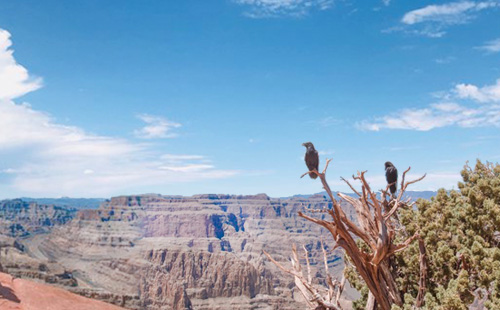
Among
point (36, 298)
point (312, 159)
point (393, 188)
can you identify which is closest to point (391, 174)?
point (393, 188)

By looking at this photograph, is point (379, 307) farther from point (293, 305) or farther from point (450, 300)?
point (293, 305)

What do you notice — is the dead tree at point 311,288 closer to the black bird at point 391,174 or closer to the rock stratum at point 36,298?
the black bird at point 391,174

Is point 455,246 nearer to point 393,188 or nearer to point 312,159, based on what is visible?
point 393,188

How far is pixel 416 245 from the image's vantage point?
13.3 meters

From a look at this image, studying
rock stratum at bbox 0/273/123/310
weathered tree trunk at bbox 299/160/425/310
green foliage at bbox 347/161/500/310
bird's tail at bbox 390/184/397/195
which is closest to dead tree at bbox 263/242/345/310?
weathered tree trunk at bbox 299/160/425/310

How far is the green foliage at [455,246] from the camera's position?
34.9 ft

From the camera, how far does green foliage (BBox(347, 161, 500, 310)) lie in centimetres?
1064

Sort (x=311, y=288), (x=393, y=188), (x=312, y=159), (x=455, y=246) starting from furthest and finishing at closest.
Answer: (x=393, y=188) < (x=455, y=246) < (x=311, y=288) < (x=312, y=159)

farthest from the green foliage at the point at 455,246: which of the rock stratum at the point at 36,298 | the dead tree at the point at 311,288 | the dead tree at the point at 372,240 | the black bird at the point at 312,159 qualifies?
the rock stratum at the point at 36,298

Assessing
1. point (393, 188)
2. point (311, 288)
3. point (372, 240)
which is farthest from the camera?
point (393, 188)

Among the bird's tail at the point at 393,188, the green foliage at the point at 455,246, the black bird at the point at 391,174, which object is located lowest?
the green foliage at the point at 455,246

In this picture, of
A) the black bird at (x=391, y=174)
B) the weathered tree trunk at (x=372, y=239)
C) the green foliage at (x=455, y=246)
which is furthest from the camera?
the black bird at (x=391, y=174)

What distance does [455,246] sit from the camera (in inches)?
527

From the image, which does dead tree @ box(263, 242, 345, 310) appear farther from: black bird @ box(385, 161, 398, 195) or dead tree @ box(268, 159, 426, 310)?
black bird @ box(385, 161, 398, 195)
